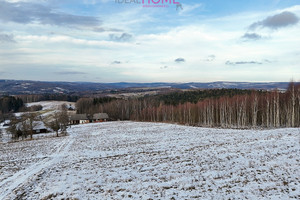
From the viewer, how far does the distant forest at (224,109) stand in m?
48.9

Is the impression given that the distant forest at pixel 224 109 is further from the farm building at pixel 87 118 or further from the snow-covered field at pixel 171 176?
the snow-covered field at pixel 171 176

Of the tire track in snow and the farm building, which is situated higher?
the tire track in snow

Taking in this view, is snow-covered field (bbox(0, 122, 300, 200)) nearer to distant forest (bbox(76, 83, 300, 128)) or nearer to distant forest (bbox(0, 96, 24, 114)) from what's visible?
distant forest (bbox(76, 83, 300, 128))

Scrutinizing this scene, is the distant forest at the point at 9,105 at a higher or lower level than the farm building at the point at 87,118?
higher

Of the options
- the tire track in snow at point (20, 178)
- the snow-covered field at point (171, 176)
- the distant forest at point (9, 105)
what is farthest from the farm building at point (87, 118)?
the distant forest at point (9, 105)

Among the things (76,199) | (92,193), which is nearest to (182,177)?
(92,193)

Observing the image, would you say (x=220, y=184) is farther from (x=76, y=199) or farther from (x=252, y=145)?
(x=252, y=145)

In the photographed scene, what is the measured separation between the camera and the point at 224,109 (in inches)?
2491

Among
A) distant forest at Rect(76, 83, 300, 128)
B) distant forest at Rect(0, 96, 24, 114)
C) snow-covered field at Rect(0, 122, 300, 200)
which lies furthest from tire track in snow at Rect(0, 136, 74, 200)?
distant forest at Rect(0, 96, 24, 114)

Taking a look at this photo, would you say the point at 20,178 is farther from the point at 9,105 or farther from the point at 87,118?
the point at 9,105

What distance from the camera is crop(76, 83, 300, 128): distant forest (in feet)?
161

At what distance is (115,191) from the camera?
12922 millimetres

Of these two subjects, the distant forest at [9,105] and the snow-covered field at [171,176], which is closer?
the snow-covered field at [171,176]

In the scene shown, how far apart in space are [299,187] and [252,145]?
11.2 metres
